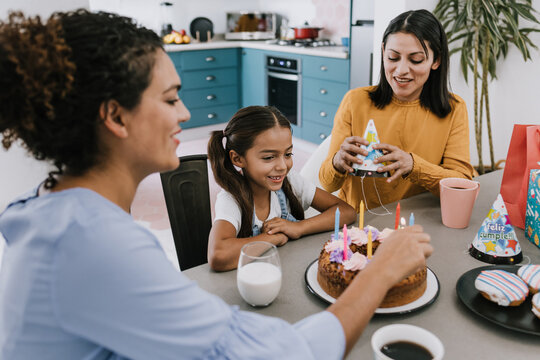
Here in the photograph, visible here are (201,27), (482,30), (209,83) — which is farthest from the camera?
(201,27)

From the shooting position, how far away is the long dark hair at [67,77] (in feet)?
2.26

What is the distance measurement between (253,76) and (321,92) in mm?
1118

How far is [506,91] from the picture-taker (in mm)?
3693

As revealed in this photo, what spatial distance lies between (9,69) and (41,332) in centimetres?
37

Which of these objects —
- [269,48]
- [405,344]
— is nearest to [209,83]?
[269,48]

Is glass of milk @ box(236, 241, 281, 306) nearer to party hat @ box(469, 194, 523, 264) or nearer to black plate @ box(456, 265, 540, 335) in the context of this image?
black plate @ box(456, 265, 540, 335)

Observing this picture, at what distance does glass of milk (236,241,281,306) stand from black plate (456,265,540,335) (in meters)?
0.39

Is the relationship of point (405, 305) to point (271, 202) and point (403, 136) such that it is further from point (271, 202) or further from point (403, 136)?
point (403, 136)

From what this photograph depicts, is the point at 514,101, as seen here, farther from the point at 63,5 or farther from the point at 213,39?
the point at 213,39

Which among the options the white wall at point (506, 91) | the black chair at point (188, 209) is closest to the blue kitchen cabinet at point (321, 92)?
the white wall at point (506, 91)

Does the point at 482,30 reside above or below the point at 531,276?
above

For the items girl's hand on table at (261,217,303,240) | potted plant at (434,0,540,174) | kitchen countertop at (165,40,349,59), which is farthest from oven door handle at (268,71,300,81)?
girl's hand on table at (261,217,303,240)

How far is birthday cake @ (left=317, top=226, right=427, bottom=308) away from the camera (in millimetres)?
998

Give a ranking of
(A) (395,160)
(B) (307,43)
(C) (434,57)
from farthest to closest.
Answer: (B) (307,43)
(C) (434,57)
(A) (395,160)
